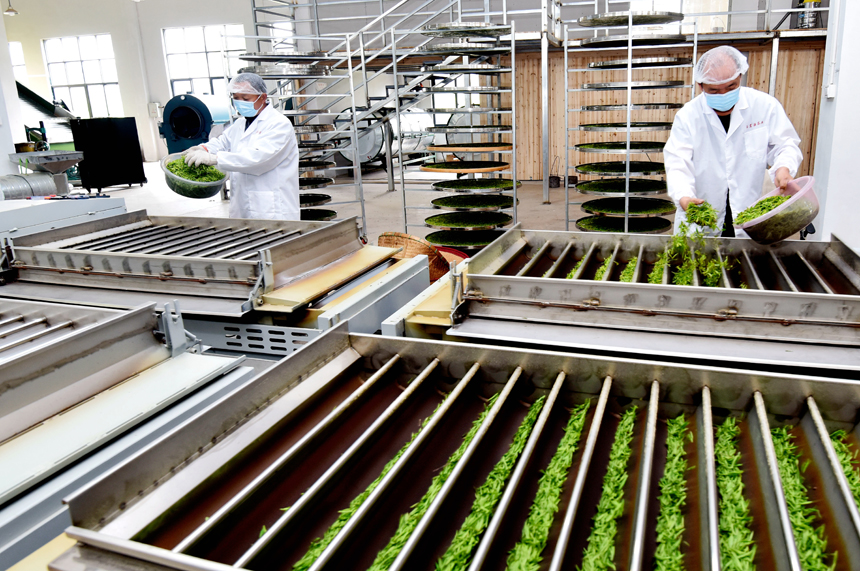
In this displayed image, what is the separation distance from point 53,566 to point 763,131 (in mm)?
3106

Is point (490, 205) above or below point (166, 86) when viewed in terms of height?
below

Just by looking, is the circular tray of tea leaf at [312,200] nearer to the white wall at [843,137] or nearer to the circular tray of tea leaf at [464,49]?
the circular tray of tea leaf at [464,49]

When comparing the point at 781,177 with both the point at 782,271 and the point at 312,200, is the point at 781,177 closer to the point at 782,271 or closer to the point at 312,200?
the point at 782,271

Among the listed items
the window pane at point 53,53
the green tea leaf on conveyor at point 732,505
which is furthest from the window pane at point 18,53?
the green tea leaf on conveyor at point 732,505

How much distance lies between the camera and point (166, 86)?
1723cm

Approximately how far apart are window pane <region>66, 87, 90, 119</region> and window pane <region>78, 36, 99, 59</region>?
1007 mm

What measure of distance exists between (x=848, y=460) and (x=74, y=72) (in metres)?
21.3

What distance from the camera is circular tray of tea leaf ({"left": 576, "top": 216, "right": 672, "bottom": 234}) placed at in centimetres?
513

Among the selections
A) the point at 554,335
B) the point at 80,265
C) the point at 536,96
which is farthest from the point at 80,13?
the point at 554,335

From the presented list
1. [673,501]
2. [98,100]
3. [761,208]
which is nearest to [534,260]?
[761,208]

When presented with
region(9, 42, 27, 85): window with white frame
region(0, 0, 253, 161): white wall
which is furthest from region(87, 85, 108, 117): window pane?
region(9, 42, 27, 85): window with white frame

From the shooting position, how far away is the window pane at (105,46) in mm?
17141

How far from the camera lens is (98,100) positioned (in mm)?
17797

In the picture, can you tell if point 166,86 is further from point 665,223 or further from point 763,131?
point 763,131
